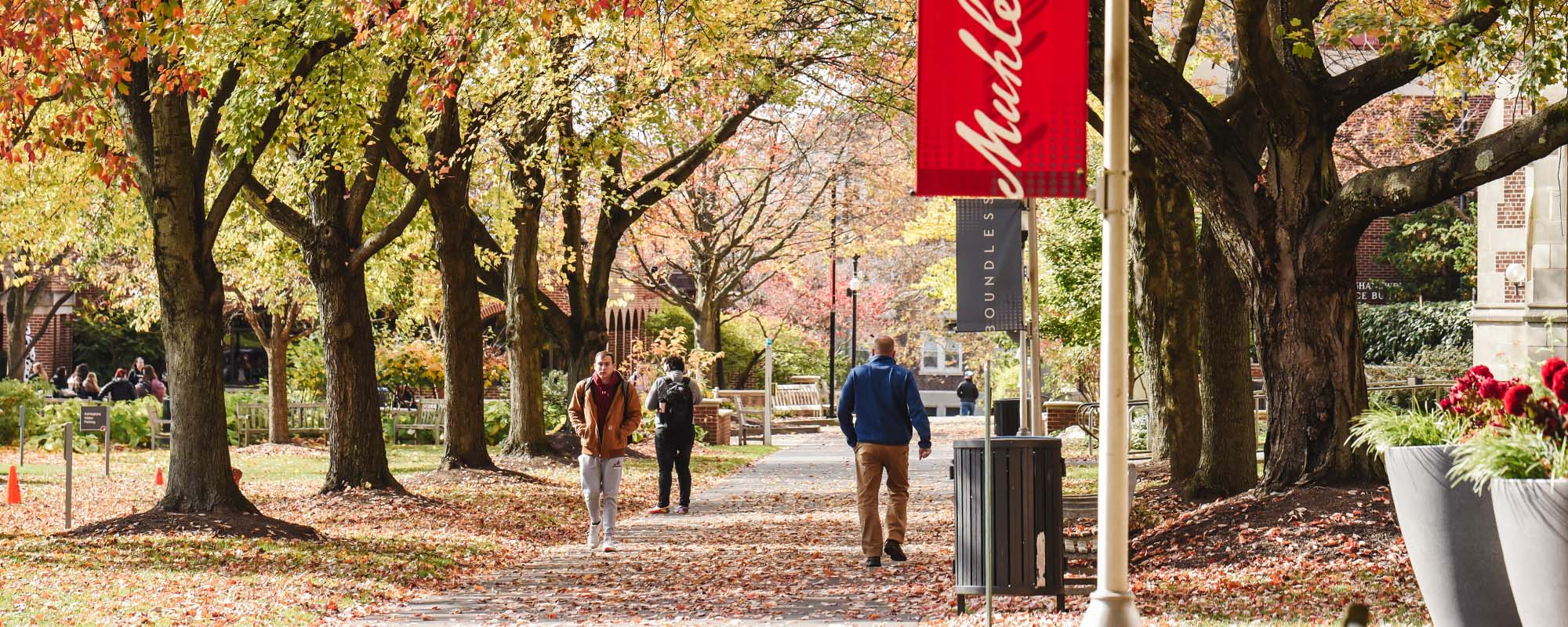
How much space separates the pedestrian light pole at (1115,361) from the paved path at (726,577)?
8.25 feet

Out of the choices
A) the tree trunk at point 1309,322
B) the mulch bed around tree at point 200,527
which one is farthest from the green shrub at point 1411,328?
the mulch bed around tree at point 200,527

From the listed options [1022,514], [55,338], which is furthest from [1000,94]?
[55,338]

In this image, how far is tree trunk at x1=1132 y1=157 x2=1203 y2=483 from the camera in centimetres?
1627

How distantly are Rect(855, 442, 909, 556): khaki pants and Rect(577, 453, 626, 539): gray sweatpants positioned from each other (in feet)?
8.47

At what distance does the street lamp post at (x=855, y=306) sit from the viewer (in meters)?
43.8

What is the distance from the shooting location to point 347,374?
17125 mm

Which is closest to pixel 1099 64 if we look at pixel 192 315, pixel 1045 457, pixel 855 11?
pixel 1045 457

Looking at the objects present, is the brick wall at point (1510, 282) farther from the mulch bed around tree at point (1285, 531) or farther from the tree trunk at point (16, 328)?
the tree trunk at point (16, 328)

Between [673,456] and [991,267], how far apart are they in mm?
4369

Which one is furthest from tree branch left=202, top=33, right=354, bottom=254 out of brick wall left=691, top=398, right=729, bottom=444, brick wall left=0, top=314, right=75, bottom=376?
brick wall left=0, top=314, right=75, bottom=376

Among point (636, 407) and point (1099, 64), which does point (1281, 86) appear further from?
point (636, 407)

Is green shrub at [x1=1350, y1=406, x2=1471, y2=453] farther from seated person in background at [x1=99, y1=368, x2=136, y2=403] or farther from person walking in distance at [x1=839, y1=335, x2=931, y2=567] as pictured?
seated person in background at [x1=99, y1=368, x2=136, y2=403]

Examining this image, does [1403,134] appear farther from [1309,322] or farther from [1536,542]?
[1536,542]

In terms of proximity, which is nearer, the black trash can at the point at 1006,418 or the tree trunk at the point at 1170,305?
the tree trunk at the point at 1170,305
